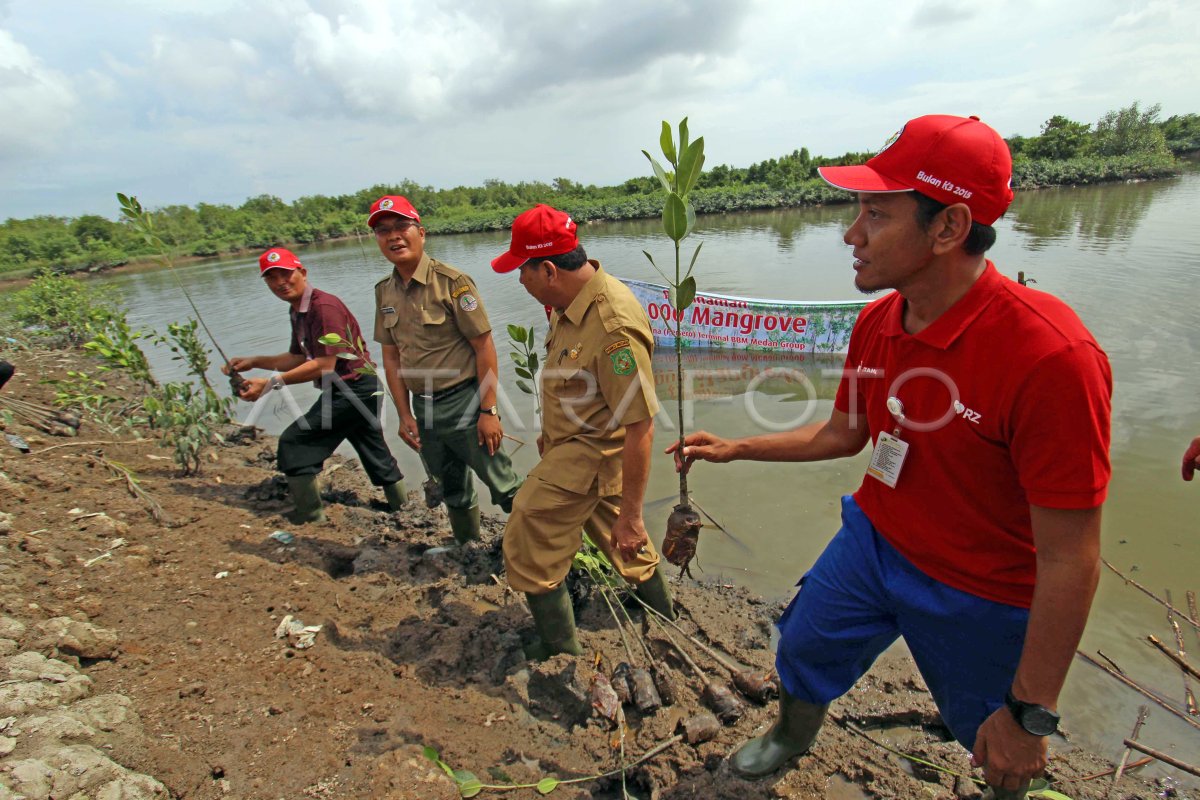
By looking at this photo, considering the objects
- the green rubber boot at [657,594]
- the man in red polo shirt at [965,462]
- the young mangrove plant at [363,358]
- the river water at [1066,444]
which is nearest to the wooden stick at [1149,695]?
the river water at [1066,444]

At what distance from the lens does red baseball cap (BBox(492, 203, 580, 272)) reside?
224 cm

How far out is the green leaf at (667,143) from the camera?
1925 mm

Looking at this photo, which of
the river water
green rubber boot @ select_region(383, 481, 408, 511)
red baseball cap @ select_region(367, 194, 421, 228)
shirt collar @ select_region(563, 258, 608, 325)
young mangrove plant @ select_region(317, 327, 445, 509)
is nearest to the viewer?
shirt collar @ select_region(563, 258, 608, 325)

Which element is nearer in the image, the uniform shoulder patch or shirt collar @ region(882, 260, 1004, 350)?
shirt collar @ region(882, 260, 1004, 350)

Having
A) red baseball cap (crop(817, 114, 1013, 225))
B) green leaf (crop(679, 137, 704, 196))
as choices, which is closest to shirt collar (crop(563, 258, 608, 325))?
green leaf (crop(679, 137, 704, 196))

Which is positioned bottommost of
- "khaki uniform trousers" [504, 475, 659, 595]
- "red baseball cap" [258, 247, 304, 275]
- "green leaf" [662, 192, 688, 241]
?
"khaki uniform trousers" [504, 475, 659, 595]

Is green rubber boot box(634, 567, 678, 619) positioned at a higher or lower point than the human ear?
lower

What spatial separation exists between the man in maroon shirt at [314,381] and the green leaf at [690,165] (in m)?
2.59

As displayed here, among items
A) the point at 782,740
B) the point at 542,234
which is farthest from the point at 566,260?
the point at 782,740

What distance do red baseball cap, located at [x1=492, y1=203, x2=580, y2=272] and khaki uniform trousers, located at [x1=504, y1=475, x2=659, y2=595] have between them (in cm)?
93

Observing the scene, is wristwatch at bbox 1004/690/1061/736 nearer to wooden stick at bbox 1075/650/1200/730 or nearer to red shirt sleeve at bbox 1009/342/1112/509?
red shirt sleeve at bbox 1009/342/1112/509

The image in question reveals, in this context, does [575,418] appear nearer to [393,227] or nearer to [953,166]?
[953,166]

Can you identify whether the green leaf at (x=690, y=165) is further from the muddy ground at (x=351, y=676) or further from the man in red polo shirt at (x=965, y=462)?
the muddy ground at (x=351, y=676)

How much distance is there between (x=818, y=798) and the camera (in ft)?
6.73
